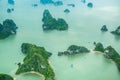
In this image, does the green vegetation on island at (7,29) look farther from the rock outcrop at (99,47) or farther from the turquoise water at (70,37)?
the rock outcrop at (99,47)

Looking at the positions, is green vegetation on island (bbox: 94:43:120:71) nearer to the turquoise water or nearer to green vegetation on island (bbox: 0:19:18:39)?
the turquoise water

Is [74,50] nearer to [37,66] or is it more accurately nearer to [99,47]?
[99,47]

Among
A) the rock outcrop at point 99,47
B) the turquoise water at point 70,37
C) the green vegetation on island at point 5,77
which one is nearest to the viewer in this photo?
the green vegetation on island at point 5,77

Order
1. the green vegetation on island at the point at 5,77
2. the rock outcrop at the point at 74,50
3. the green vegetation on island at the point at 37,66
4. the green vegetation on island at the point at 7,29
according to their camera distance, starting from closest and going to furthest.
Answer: the green vegetation on island at the point at 5,77
the green vegetation on island at the point at 37,66
the rock outcrop at the point at 74,50
the green vegetation on island at the point at 7,29

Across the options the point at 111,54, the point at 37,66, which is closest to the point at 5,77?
the point at 37,66

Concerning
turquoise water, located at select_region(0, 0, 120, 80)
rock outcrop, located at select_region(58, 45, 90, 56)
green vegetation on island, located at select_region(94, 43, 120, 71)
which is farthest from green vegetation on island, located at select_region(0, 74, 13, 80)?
green vegetation on island, located at select_region(94, 43, 120, 71)

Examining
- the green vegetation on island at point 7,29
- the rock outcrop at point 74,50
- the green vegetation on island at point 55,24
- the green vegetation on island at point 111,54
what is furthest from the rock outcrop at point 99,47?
the green vegetation on island at point 7,29
